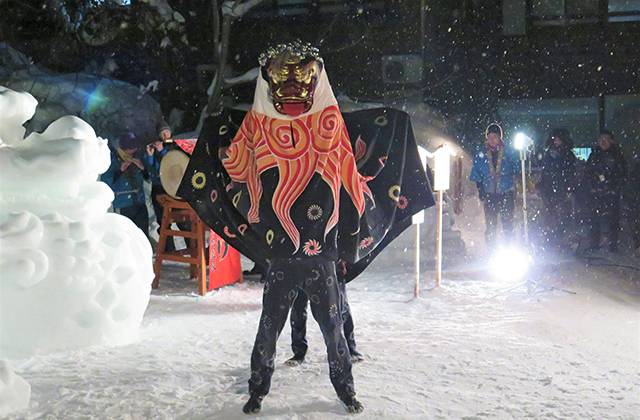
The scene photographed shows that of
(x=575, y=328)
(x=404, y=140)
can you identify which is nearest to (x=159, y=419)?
(x=404, y=140)

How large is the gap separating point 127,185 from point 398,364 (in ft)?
15.5

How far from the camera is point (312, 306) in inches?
145

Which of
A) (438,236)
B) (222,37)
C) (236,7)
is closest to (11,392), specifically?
(438,236)

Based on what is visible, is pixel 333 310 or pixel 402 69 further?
pixel 402 69

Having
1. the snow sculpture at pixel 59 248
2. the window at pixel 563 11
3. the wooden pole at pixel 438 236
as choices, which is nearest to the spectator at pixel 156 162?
the snow sculpture at pixel 59 248

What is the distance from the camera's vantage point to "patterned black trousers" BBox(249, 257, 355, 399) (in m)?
3.61

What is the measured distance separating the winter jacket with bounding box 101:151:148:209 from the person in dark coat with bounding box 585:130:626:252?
5.96 meters

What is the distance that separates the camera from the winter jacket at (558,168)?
968 centimetres

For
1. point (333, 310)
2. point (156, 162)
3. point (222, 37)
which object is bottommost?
point (333, 310)

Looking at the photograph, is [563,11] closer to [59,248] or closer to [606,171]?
[606,171]

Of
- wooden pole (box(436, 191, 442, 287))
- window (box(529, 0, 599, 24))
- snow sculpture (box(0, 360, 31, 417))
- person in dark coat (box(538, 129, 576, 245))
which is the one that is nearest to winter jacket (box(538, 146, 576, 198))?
person in dark coat (box(538, 129, 576, 245))

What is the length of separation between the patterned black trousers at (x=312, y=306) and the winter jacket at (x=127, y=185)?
4.83m

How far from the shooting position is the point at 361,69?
48.8 ft

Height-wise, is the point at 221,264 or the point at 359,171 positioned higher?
the point at 359,171
